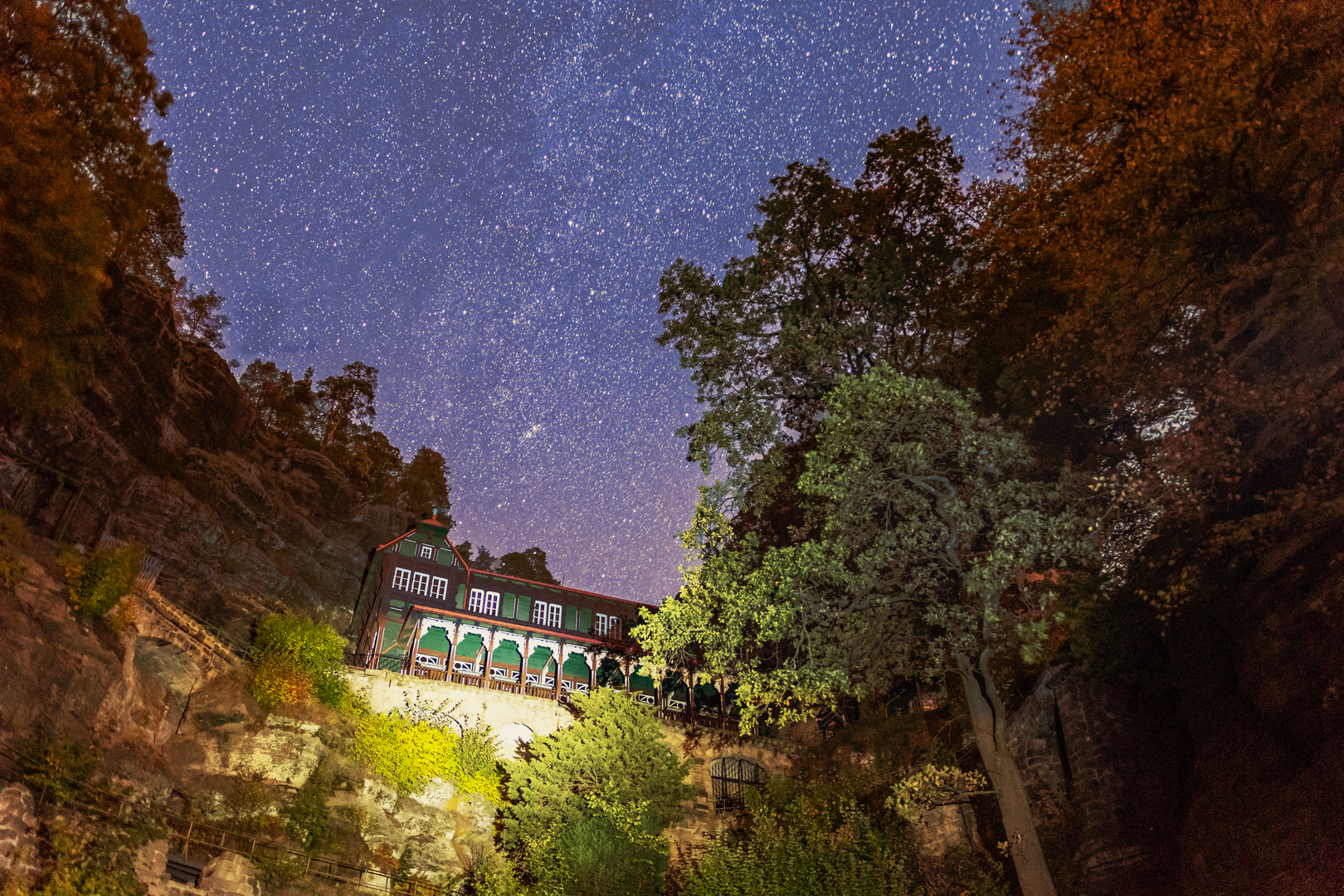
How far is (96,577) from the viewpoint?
67.9 feet

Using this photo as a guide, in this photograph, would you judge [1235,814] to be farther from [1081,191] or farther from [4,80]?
[4,80]

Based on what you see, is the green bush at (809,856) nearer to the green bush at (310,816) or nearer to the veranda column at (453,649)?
the green bush at (310,816)

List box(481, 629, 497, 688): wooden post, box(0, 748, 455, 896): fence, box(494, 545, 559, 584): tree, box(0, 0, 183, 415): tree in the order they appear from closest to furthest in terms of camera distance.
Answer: box(0, 748, 455, 896): fence → box(0, 0, 183, 415): tree → box(481, 629, 497, 688): wooden post → box(494, 545, 559, 584): tree

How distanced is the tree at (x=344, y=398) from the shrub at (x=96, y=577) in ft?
106

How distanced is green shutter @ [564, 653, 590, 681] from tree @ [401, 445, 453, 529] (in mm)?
17340

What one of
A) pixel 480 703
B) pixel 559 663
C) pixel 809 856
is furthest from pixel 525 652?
pixel 809 856

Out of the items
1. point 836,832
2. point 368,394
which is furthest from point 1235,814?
point 368,394

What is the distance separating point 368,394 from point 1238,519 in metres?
53.4

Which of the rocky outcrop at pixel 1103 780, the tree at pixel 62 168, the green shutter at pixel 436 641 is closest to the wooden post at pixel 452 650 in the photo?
the green shutter at pixel 436 641

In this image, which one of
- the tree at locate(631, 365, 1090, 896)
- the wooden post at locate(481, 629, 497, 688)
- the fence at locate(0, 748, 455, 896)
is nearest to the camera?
the tree at locate(631, 365, 1090, 896)

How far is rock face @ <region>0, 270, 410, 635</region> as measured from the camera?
28.8 meters

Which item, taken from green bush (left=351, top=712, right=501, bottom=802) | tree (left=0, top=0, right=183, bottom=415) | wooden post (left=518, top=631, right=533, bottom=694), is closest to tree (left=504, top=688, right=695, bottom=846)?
green bush (left=351, top=712, right=501, bottom=802)

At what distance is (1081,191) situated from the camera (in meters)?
17.5

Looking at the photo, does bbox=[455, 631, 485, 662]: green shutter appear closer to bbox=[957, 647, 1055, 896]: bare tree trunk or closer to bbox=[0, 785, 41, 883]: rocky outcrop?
bbox=[0, 785, 41, 883]: rocky outcrop
